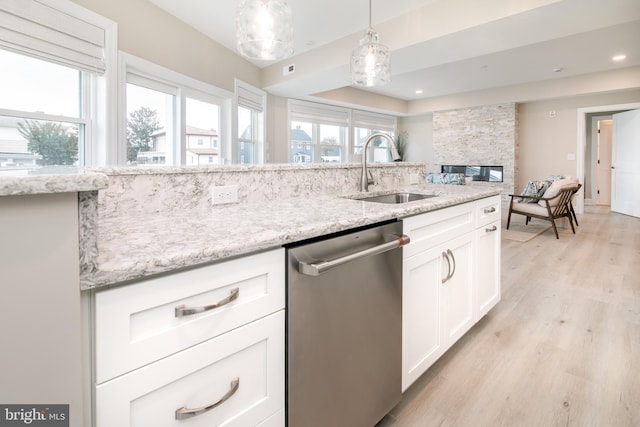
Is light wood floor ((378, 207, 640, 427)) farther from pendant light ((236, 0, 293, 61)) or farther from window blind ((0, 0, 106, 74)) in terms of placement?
→ window blind ((0, 0, 106, 74))

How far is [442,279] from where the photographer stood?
1.64 meters

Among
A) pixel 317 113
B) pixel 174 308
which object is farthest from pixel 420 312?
pixel 317 113

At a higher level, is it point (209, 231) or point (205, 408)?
point (209, 231)

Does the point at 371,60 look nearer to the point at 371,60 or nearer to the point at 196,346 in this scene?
the point at 371,60

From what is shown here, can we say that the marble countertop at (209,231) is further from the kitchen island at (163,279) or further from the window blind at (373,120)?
the window blind at (373,120)

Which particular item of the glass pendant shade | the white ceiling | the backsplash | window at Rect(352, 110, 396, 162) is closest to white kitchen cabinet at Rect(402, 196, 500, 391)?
the backsplash

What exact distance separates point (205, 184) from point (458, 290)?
1361mm

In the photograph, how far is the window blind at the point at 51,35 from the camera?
2.27 metres

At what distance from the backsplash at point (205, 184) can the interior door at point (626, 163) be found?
6.96m

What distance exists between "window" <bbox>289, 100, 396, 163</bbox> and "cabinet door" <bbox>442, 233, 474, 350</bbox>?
17.6 feet

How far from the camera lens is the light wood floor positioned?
1.45 meters

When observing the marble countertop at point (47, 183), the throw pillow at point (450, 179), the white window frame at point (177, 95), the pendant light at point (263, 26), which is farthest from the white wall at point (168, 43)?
the throw pillow at point (450, 179)

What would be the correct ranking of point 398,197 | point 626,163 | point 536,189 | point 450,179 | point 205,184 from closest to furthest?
point 205,184
point 398,197
point 536,189
point 450,179
point 626,163

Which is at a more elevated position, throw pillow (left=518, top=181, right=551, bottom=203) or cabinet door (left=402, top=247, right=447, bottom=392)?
throw pillow (left=518, top=181, right=551, bottom=203)
